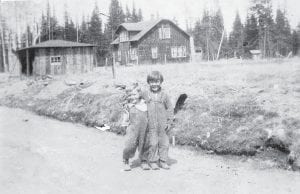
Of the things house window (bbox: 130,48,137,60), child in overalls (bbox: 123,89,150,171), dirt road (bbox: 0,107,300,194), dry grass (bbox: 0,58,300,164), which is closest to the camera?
dirt road (bbox: 0,107,300,194)

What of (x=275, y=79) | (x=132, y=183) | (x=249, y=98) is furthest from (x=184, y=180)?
(x=275, y=79)

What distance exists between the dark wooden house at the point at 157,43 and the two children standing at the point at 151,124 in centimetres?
3372

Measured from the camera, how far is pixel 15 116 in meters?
14.4

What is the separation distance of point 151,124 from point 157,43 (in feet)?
114

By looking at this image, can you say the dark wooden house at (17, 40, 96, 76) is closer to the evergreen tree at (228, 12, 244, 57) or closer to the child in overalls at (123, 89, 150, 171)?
the child in overalls at (123, 89, 150, 171)

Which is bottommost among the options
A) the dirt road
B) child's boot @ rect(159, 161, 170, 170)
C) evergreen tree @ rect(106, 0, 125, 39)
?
the dirt road

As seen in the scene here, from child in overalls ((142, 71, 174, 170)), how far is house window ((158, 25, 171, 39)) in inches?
1384

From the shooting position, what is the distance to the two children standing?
21.1 feet

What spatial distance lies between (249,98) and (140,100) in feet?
12.5

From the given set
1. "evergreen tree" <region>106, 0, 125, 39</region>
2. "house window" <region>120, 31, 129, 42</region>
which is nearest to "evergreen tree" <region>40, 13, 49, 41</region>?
"evergreen tree" <region>106, 0, 125, 39</region>

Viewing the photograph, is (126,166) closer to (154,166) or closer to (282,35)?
(154,166)

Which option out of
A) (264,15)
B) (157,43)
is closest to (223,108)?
(157,43)

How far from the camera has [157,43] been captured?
134 ft

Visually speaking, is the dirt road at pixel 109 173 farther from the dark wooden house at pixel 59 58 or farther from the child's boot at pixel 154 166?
the dark wooden house at pixel 59 58
